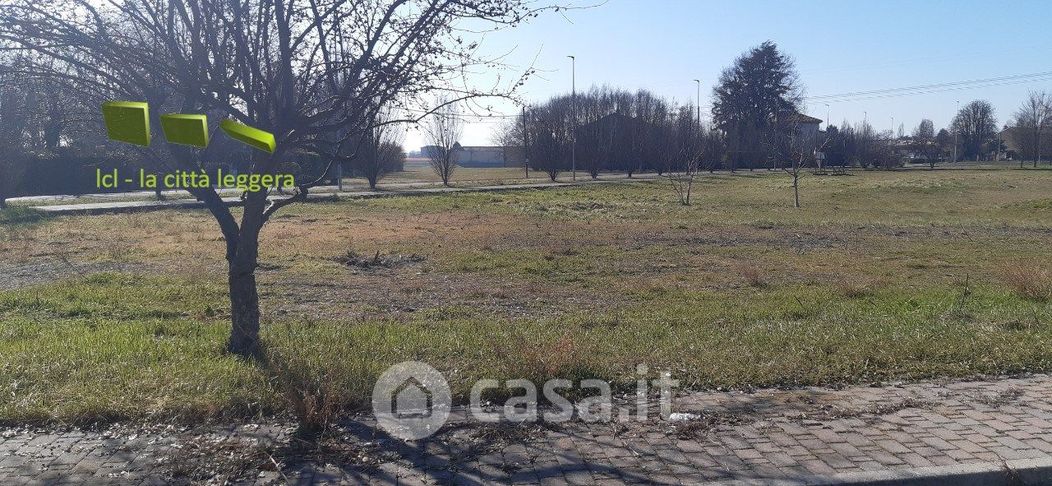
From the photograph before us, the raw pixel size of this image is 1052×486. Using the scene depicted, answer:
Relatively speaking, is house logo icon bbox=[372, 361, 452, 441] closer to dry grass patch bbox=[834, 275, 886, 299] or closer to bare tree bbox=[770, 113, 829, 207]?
dry grass patch bbox=[834, 275, 886, 299]

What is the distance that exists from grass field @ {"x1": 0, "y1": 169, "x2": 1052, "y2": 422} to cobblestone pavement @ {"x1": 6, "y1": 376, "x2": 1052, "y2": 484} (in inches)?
14.1

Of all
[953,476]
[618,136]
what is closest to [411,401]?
[953,476]

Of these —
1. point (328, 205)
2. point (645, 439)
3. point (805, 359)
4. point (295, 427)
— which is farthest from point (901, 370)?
point (328, 205)

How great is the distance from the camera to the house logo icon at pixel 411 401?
16.5 ft

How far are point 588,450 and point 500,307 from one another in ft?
19.2

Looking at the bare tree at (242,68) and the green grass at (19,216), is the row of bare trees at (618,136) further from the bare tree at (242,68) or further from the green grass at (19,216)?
the bare tree at (242,68)

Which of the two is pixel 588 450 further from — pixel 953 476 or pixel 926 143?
pixel 926 143

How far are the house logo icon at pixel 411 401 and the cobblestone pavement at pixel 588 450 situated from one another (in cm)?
12

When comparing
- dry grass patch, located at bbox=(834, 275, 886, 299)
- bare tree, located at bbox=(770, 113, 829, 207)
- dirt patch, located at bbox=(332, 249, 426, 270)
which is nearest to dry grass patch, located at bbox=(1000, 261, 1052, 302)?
dry grass patch, located at bbox=(834, 275, 886, 299)

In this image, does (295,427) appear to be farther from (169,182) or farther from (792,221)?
(792,221)

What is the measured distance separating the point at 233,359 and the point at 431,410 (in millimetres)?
1926

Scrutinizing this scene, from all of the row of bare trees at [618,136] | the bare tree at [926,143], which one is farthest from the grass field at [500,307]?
the bare tree at [926,143]

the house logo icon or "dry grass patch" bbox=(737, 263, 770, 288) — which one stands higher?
the house logo icon

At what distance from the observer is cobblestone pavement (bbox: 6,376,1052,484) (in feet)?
14.3
